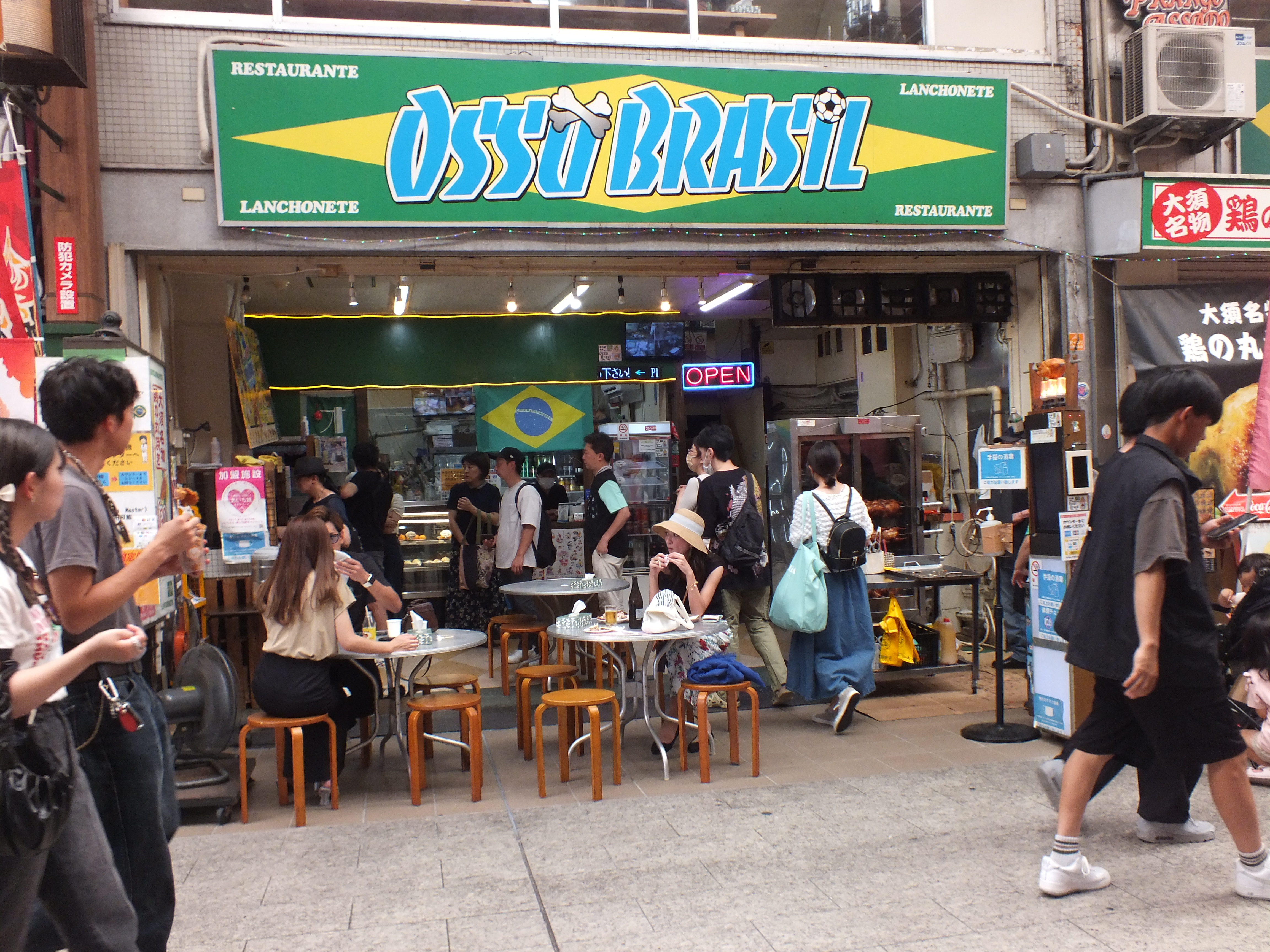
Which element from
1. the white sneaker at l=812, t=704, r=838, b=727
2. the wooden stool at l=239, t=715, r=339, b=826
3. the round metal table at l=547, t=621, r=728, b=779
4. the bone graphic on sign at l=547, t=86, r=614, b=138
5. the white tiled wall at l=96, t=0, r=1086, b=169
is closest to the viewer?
the wooden stool at l=239, t=715, r=339, b=826

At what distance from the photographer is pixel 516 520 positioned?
8883 mm

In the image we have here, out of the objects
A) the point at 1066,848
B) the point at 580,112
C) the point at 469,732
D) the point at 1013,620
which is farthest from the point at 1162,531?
the point at 1013,620

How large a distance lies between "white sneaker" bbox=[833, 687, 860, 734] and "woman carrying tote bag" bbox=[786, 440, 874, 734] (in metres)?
0.05

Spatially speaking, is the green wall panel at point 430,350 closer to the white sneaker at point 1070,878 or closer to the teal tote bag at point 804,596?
the teal tote bag at point 804,596

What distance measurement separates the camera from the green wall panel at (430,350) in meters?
11.1

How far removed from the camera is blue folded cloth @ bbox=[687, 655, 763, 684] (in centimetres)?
569

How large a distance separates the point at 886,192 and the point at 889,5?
5.12 ft

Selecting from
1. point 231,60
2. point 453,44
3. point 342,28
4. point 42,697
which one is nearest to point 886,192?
point 453,44

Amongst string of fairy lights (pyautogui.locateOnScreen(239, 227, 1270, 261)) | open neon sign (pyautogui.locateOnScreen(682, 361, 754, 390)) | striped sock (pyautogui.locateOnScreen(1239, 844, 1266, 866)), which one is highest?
string of fairy lights (pyautogui.locateOnScreen(239, 227, 1270, 261))

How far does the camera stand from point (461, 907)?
3.98m

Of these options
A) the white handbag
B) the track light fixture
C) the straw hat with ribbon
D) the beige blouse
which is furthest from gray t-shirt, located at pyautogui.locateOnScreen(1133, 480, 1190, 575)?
the track light fixture

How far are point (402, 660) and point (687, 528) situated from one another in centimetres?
194

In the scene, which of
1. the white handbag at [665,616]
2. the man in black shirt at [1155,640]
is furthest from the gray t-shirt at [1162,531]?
the white handbag at [665,616]

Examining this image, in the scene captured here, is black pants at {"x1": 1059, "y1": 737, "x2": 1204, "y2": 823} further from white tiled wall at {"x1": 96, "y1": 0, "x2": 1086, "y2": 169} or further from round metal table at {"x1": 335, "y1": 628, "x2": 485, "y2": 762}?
white tiled wall at {"x1": 96, "y1": 0, "x2": 1086, "y2": 169}
